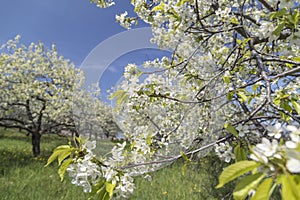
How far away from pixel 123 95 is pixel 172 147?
3.74ft

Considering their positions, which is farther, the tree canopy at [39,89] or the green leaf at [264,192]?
the tree canopy at [39,89]

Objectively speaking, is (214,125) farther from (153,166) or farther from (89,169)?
(89,169)

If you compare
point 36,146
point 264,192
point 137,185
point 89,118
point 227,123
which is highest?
point 89,118

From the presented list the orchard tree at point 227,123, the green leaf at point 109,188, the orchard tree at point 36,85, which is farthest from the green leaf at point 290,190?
the orchard tree at point 36,85

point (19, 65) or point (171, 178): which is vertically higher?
point (19, 65)

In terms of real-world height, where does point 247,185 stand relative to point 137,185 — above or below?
above

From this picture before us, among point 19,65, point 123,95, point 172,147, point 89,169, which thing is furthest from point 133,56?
point 19,65

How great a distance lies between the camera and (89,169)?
1019mm

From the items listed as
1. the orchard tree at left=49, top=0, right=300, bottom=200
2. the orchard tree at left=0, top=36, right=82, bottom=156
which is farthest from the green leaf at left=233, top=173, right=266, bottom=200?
the orchard tree at left=0, top=36, right=82, bottom=156

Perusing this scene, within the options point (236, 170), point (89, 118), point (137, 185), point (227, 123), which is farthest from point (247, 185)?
point (89, 118)

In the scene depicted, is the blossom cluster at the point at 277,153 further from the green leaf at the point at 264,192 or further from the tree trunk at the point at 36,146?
the tree trunk at the point at 36,146

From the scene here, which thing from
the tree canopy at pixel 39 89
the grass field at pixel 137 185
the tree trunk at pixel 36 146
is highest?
the tree canopy at pixel 39 89

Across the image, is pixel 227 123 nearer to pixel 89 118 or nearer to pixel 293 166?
pixel 293 166

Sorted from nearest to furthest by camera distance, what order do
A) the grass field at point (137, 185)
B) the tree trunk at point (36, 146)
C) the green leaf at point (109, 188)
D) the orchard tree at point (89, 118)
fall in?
1. the green leaf at point (109, 188)
2. the grass field at point (137, 185)
3. the orchard tree at point (89, 118)
4. the tree trunk at point (36, 146)
